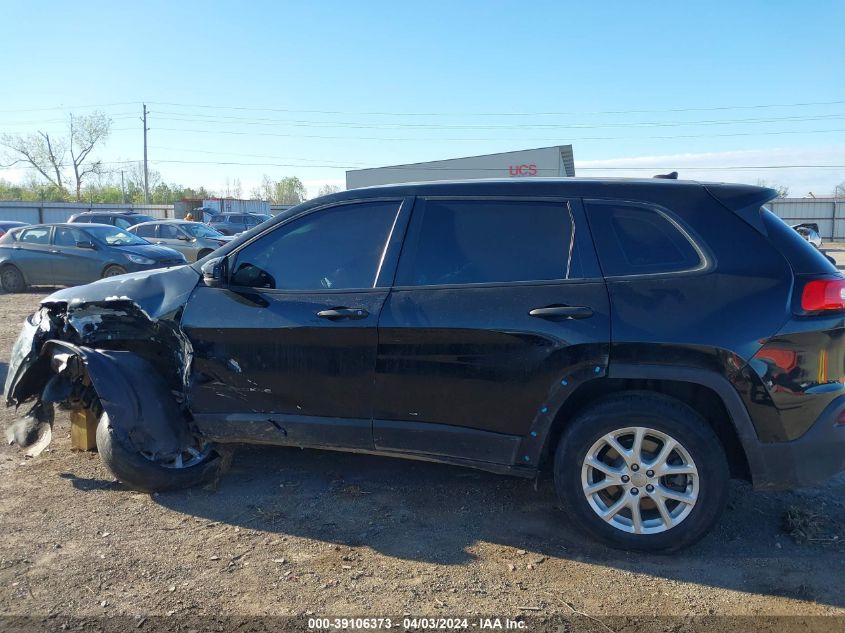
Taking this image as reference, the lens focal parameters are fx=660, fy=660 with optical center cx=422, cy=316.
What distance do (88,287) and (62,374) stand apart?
2.07 ft

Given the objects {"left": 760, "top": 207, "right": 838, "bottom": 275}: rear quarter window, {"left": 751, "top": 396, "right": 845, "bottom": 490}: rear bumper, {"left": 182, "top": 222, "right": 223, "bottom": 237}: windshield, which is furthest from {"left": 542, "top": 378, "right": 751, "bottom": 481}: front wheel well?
{"left": 182, "top": 222, "right": 223, "bottom": 237}: windshield

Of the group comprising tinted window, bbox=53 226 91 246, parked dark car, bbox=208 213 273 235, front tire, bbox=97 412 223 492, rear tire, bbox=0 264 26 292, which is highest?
parked dark car, bbox=208 213 273 235

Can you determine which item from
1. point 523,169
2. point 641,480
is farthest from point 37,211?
point 641,480

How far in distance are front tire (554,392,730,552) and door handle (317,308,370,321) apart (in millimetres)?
1308

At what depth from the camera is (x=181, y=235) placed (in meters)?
19.4

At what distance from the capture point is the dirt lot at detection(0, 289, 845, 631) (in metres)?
3.03

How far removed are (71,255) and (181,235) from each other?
18.1ft

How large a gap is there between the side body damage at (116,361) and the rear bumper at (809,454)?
335 cm

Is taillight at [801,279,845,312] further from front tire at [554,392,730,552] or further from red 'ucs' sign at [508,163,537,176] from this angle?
red 'ucs' sign at [508,163,537,176]

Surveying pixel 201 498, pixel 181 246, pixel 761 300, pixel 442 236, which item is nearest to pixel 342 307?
pixel 442 236

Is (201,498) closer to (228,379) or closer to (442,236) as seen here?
(228,379)

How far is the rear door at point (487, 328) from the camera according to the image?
3477 millimetres

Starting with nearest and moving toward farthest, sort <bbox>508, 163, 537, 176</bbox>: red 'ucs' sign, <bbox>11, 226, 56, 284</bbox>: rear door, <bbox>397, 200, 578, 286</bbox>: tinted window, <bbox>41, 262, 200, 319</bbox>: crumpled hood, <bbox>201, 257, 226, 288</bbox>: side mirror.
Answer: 1. <bbox>397, 200, 578, 286</bbox>: tinted window
2. <bbox>201, 257, 226, 288</bbox>: side mirror
3. <bbox>41, 262, 200, 319</bbox>: crumpled hood
4. <bbox>11, 226, 56, 284</bbox>: rear door
5. <bbox>508, 163, 537, 176</bbox>: red 'ucs' sign

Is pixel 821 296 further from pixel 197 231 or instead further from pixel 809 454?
pixel 197 231
